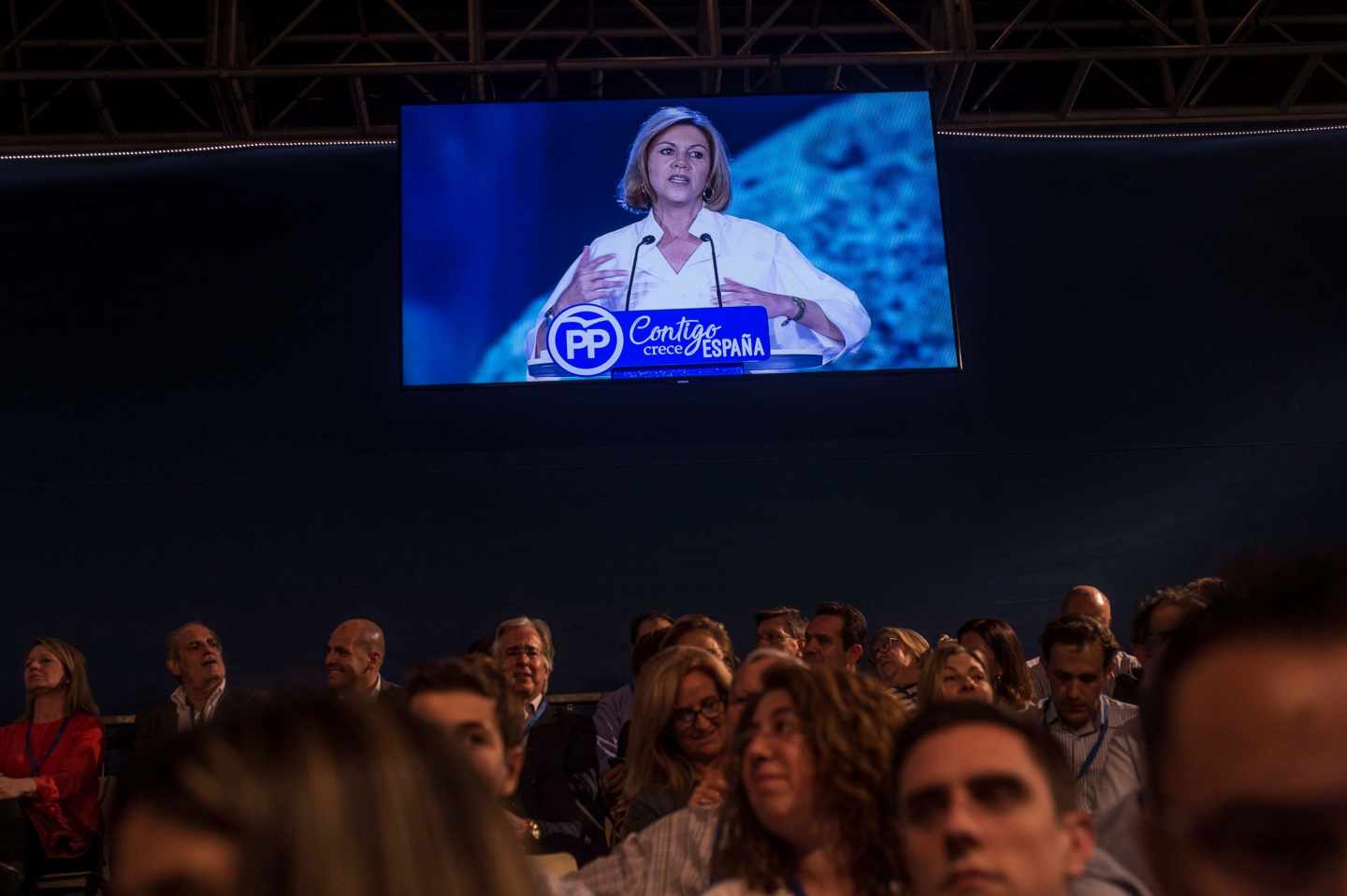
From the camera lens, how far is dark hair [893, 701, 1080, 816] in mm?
1884

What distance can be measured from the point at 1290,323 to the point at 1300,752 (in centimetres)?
761

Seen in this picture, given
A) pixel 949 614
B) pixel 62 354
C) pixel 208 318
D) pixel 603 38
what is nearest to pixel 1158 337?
pixel 949 614

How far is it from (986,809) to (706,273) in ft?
15.3

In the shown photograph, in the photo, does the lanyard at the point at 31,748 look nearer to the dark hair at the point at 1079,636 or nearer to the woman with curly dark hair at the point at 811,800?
the woman with curly dark hair at the point at 811,800

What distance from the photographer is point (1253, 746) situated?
57 cm

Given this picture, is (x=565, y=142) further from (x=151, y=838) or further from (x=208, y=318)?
(x=151, y=838)

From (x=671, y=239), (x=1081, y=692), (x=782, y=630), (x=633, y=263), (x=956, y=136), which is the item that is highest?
(x=956, y=136)

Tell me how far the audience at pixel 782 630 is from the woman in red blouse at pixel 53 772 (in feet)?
8.04

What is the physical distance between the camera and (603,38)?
6957mm

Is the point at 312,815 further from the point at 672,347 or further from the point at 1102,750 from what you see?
the point at 672,347

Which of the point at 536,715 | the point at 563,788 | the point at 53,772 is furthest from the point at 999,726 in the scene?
the point at 53,772

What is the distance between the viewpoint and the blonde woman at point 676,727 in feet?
10.5

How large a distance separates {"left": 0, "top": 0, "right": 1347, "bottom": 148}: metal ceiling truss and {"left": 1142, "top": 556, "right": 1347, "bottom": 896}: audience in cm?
626

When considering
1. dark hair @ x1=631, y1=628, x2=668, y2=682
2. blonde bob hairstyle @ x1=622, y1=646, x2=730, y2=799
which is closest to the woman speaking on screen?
dark hair @ x1=631, y1=628, x2=668, y2=682
